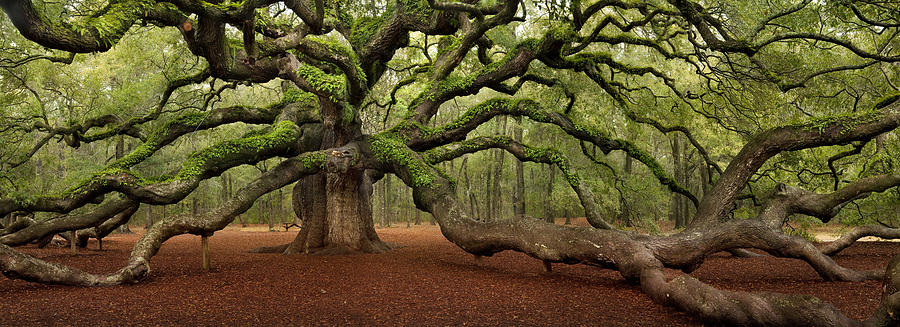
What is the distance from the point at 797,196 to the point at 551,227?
4683 millimetres

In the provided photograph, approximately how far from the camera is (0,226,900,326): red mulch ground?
468 centimetres

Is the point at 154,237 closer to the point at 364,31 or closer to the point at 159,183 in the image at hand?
the point at 159,183

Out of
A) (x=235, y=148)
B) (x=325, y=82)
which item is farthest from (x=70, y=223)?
(x=325, y=82)

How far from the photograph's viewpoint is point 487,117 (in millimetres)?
10609

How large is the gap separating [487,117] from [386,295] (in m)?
5.82

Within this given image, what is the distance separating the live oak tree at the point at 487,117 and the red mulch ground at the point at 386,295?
1.55ft

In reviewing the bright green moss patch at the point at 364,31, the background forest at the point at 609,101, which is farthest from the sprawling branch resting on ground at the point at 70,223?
the bright green moss patch at the point at 364,31

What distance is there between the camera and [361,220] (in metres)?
11.5

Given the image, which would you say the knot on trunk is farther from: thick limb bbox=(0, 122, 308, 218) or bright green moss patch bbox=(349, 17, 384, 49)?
bright green moss patch bbox=(349, 17, 384, 49)

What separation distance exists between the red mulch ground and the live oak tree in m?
0.47

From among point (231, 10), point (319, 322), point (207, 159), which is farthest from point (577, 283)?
point (207, 159)

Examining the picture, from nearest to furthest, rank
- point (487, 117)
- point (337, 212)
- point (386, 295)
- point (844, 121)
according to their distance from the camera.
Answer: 1. point (386, 295)
2. point (844, 121)
3. point (487, 117)
4. point (337, 212)

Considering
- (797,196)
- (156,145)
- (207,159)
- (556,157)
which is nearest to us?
(797,196)

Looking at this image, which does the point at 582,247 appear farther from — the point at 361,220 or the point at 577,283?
the point at 361,220
